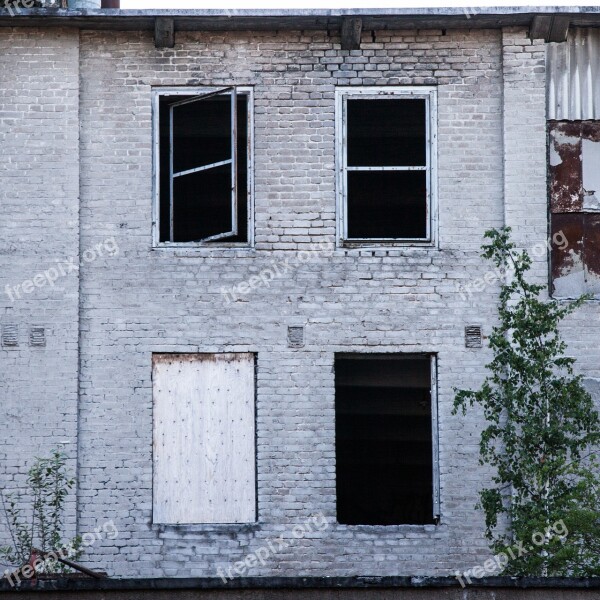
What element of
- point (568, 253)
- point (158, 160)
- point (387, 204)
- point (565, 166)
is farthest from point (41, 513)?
point (565, 166)

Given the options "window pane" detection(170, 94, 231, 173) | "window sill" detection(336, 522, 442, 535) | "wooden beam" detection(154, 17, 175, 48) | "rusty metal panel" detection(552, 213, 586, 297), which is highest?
"wooden beam" detection(154, 17, 175, 48)

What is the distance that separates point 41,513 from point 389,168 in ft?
17.3

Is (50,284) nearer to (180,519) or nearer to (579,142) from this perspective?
(180,519)

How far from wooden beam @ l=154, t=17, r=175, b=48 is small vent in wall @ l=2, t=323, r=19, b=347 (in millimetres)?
3478

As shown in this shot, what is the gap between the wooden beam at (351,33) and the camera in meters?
13.7

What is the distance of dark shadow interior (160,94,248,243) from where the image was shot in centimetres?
1421

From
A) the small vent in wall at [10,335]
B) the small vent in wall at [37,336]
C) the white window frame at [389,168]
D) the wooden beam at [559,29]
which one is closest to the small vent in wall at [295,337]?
the white window frame at [389,168]

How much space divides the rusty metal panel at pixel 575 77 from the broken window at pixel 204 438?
4.43 m

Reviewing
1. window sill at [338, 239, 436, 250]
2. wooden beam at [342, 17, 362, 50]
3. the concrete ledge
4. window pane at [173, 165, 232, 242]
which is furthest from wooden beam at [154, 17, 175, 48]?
the concrete ledge

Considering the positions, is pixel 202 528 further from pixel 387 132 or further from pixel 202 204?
pixel 387 132

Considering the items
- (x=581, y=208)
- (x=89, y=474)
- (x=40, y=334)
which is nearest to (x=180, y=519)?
(x=89, y=474)

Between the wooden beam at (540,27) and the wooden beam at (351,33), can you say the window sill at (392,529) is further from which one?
the wooden beam at (540,27)

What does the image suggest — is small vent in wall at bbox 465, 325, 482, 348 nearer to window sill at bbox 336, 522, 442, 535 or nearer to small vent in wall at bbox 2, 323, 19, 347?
window sill at bbox 336, 522, 442, 535

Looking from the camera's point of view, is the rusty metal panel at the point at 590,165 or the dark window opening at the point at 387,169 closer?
the rusty metal panel at the point at 590,165
